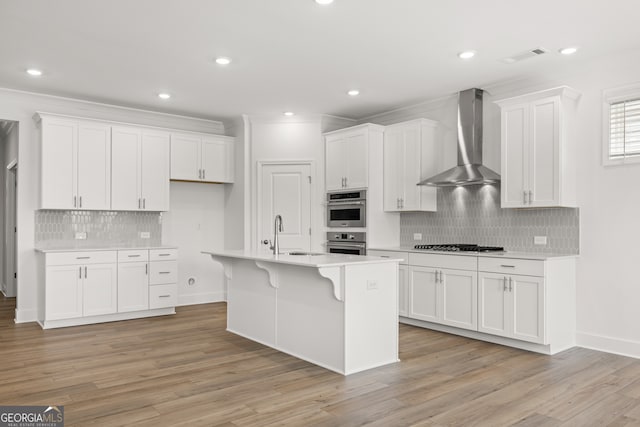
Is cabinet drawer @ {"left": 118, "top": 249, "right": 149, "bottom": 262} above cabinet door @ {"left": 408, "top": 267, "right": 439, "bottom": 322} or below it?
above

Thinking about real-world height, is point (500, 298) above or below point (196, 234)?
below

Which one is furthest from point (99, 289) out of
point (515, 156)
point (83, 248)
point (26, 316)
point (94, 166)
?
point (515, 156)

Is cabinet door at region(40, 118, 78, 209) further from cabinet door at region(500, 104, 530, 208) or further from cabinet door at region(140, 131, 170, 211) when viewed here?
cabinet door at region(500, 104, 530, 208)

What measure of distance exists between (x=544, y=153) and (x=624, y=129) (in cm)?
69

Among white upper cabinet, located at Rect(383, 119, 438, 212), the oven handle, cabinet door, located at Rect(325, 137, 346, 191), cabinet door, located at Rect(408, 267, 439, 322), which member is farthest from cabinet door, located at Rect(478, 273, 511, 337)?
cabinet door, located at Rect(325, 137, 346, 191)

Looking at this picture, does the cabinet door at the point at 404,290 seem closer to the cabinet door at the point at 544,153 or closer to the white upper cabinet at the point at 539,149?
the white upper cabinet at the point at 539,149

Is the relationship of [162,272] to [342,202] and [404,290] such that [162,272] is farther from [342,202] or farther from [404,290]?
[404,290]

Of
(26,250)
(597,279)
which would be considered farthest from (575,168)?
(26,250)

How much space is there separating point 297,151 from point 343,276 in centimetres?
351

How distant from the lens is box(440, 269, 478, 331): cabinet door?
4879mm

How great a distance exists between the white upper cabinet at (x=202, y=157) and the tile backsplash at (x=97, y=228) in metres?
0.74

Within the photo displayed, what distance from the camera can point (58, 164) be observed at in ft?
18.8

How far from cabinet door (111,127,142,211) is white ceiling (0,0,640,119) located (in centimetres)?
51

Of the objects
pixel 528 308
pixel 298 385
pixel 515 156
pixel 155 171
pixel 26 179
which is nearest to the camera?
pixel 298 385
